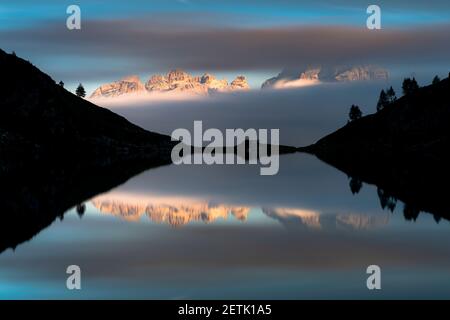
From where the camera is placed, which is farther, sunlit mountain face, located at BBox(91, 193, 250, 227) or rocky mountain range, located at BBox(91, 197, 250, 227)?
sunlit mountain face, located at BBox(91, 193, 250, 227)

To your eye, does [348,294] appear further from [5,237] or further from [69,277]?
[5,237]

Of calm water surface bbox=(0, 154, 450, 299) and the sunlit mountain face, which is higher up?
the sunlit mountain face

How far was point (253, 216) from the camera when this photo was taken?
84750 mm

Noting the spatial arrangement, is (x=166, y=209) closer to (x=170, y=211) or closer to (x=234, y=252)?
(x=170, y=211)

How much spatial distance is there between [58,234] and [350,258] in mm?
27725

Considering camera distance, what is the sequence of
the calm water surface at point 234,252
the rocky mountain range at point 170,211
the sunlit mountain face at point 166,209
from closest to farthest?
the calm water surface at point 234,252 → the rocky mountain range at point 170,211 → the sunlit mountain face at point 166,209

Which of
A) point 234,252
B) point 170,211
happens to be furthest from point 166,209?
point 234,252

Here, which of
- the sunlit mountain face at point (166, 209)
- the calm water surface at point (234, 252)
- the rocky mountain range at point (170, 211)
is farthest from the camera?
the sunlit mountain face at point (166, 209)

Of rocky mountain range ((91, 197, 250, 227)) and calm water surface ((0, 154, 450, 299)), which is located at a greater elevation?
rocky mountain range ((91, 197, 250, 227))

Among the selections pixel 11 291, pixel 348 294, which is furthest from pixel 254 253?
pixel 11 291

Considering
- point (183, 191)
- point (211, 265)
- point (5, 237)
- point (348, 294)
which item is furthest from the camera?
point (183, 191)

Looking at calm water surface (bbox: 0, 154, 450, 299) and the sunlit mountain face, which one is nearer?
calm water surface (bbox: 0, 154, 450, 299)

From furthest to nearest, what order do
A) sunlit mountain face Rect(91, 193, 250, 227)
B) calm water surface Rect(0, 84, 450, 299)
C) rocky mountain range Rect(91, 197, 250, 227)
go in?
sunlit mountain face Rect(91, 193, 250, 227), rocky mountain range Rect(91, 197, 250, 227), calm water surface Rect(0, 84, 450, 299)

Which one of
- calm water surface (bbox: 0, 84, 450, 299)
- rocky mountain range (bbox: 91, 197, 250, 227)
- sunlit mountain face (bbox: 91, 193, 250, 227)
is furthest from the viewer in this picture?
sunlit mountain face (bbox: 91, 193, 250, 227)
